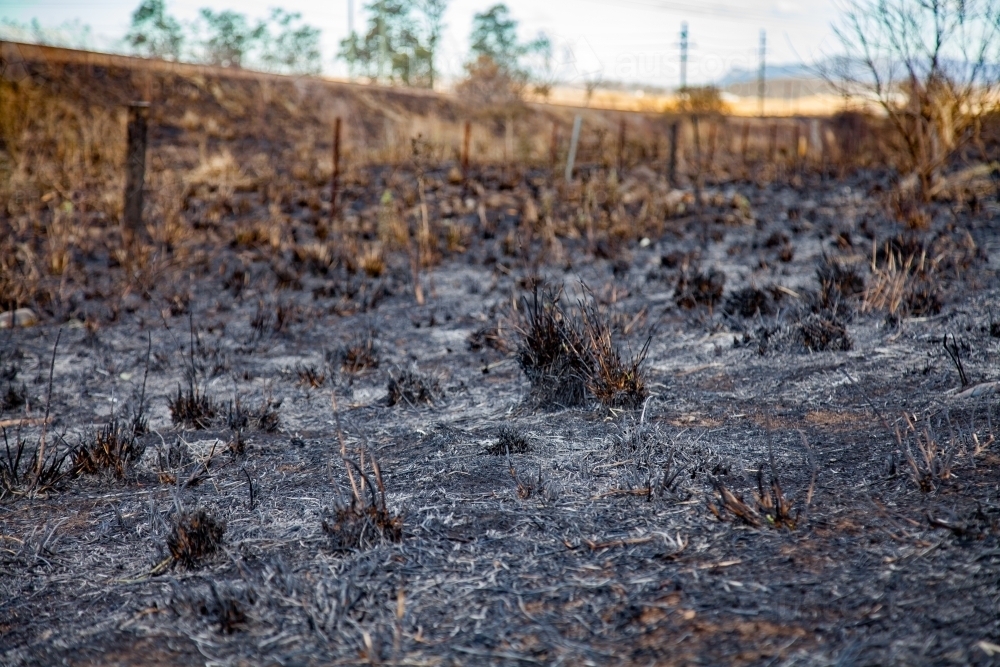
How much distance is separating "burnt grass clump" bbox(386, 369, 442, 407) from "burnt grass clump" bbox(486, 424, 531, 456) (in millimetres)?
999

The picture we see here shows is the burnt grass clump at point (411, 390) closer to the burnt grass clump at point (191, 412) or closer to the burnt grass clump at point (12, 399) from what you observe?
the burnt grass clump at point (191, 412)

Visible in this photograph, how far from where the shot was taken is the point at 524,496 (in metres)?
2.95

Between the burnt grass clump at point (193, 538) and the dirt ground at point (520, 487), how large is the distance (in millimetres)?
46

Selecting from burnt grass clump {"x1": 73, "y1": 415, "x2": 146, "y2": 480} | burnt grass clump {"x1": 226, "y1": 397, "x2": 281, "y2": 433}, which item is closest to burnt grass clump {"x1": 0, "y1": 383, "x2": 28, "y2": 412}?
burnt grass clump {"x1": 73, "y1": 415, "x2": 146, "y2": 480}

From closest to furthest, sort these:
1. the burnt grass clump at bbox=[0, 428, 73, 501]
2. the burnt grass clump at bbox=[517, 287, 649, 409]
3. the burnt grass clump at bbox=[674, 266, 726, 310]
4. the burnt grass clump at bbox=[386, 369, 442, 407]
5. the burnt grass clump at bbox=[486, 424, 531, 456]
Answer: the burnt grass clump at bbox=[0, 428, 73, 501] → the burnt grass clump at bbox=[486, 424, 531, 456] → the burnt grass clump at bbox=[517, 287, 649, 409] → the burnt grass clump at bbox=[386, 369, 442, 407] → the burnt grass clump at bbox=[674, 266, 726, 310]

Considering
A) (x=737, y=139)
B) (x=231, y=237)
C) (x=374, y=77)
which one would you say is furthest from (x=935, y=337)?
(x=374, y=77)

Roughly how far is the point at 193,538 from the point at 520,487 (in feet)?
3.96

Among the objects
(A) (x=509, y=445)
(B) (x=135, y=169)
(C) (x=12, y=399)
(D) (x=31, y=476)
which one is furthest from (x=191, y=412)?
(B) (x=135, y=169)

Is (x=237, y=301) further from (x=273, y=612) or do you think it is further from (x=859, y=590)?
(x=859, y=590)

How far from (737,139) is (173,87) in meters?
23.0

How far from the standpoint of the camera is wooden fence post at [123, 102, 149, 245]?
8773mm

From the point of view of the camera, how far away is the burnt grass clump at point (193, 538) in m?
2.62

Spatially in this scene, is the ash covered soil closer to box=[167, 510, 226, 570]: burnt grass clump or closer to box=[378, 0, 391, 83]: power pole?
box=[167, 510, 226, 570]: burnt grass clump

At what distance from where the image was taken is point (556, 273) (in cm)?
865
